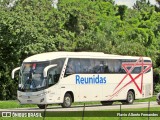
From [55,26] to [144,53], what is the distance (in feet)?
44.3

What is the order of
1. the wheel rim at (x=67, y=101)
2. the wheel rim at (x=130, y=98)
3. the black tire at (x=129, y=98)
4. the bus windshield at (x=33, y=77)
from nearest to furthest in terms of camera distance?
the bus windshield at (x=33, y=77)
the wheel rim at (x=67, y=101)
the black tire at (x=129, y=98)
the wheel rim at (x=130, y=98)

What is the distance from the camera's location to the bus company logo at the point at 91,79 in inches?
1252

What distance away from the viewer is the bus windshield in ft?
97.6

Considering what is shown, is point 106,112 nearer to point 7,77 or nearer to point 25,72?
point 25,72

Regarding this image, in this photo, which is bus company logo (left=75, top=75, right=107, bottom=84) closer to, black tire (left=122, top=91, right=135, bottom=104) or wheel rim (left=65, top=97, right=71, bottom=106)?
wheel rim (left=65, top=97, right=71, bottom=106)

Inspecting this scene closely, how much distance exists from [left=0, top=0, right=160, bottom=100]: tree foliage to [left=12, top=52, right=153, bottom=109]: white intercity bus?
10.9m

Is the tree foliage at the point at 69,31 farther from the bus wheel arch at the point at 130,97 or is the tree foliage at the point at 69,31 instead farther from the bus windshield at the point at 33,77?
the bus windshield at the point at 33,77

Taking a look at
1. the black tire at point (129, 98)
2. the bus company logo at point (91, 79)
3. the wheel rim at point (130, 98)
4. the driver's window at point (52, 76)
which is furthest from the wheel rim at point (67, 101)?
the wheel rim at point (130, 98)

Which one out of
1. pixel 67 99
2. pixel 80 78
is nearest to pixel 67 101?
pixel 67 99

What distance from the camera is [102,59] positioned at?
34.2 m

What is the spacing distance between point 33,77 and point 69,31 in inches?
978

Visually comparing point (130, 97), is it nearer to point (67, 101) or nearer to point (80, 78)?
point (80, 78)

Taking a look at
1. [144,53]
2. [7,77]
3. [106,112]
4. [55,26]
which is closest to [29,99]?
[106,112]

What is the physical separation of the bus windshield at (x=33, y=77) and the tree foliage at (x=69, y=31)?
45.9 ft
